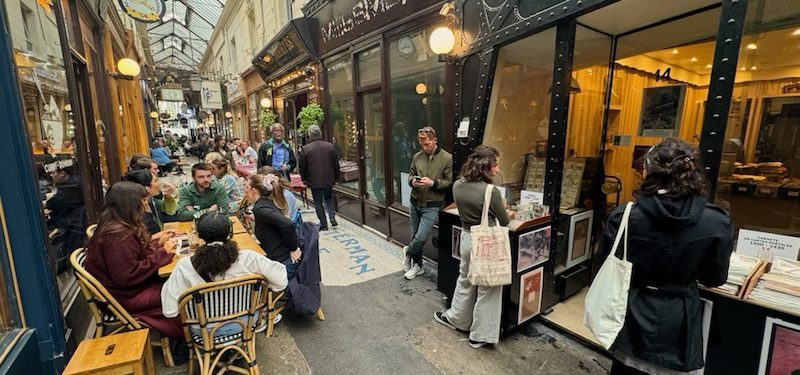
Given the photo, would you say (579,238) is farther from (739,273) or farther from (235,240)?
(235,240)

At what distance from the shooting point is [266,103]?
1029cm

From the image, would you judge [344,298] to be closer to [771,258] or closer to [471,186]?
[471,186]

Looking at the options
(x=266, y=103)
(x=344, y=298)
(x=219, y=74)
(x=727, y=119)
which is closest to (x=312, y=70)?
(x=266, y=103)

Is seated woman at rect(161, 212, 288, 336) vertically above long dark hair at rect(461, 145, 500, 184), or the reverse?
long dark hair at rect(461, 145, 500, 184)

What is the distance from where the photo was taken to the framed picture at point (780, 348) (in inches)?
63.6

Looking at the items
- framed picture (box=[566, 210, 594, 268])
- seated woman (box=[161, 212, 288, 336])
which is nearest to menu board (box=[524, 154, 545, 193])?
framed picture (box=[566, 210, 594, 268])

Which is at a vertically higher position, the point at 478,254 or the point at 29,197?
the point at 29,197

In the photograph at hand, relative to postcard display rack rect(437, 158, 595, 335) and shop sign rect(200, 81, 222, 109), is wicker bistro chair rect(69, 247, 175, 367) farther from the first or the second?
shop sign rect(200, 81, 222, 109)

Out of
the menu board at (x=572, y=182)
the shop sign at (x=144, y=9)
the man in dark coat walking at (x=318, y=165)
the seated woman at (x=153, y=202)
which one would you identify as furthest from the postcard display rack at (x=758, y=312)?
the shop sign at (x=144, y=9)

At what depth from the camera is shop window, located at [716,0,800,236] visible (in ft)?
6.59

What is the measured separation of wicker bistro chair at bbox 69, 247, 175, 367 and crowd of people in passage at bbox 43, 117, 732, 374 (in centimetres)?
9

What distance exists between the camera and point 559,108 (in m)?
2.78

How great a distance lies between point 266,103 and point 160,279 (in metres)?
8.72

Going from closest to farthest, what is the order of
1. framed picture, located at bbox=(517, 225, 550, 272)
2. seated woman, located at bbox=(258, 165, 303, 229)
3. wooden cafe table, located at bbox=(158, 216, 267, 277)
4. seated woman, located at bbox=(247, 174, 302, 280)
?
wooden cafe table, located at bbox=(158, 216, 267, 277) → framed picture, located at bbox=(517, 225, 550, 272) → seated woman, located at bbox=(247, 174, 302, 280) → seated woman, located at bbox=(258, 165, 303, 229)
